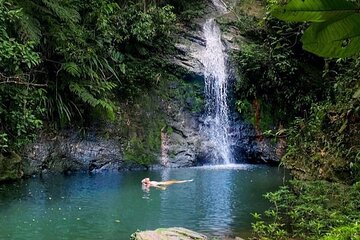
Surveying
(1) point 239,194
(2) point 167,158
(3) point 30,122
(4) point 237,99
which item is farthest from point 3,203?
(4) point 237,99

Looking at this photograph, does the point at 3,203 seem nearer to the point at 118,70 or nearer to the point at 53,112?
the point at 53,112

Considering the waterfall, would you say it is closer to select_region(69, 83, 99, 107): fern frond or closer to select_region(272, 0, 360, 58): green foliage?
select_region(69, 83, 99, 107): fern frond

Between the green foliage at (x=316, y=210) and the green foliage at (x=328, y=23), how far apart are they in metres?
3.13

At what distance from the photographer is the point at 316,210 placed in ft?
13.1

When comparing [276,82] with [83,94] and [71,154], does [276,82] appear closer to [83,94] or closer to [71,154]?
[83,94]

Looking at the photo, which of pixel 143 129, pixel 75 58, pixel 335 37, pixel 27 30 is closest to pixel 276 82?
pixel 143 129

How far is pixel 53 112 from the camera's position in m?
10.2

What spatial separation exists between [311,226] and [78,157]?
7445 millimetres

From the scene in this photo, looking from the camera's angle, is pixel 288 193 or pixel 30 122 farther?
pixel 30 122

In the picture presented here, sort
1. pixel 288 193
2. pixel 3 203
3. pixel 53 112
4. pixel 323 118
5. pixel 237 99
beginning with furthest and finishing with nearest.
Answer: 1. pixel 237 99
2. pixel 53 112
3. pixel 3 203
4. pixel 323 118
5. pixel 288 193

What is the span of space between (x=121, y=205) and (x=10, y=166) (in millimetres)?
2984

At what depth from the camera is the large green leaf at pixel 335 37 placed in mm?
658

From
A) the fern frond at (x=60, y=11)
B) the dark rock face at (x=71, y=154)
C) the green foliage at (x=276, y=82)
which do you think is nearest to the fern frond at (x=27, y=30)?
the fern frond at (x=60, y=11)

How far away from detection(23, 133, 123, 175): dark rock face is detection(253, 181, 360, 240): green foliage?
647 centimetres
